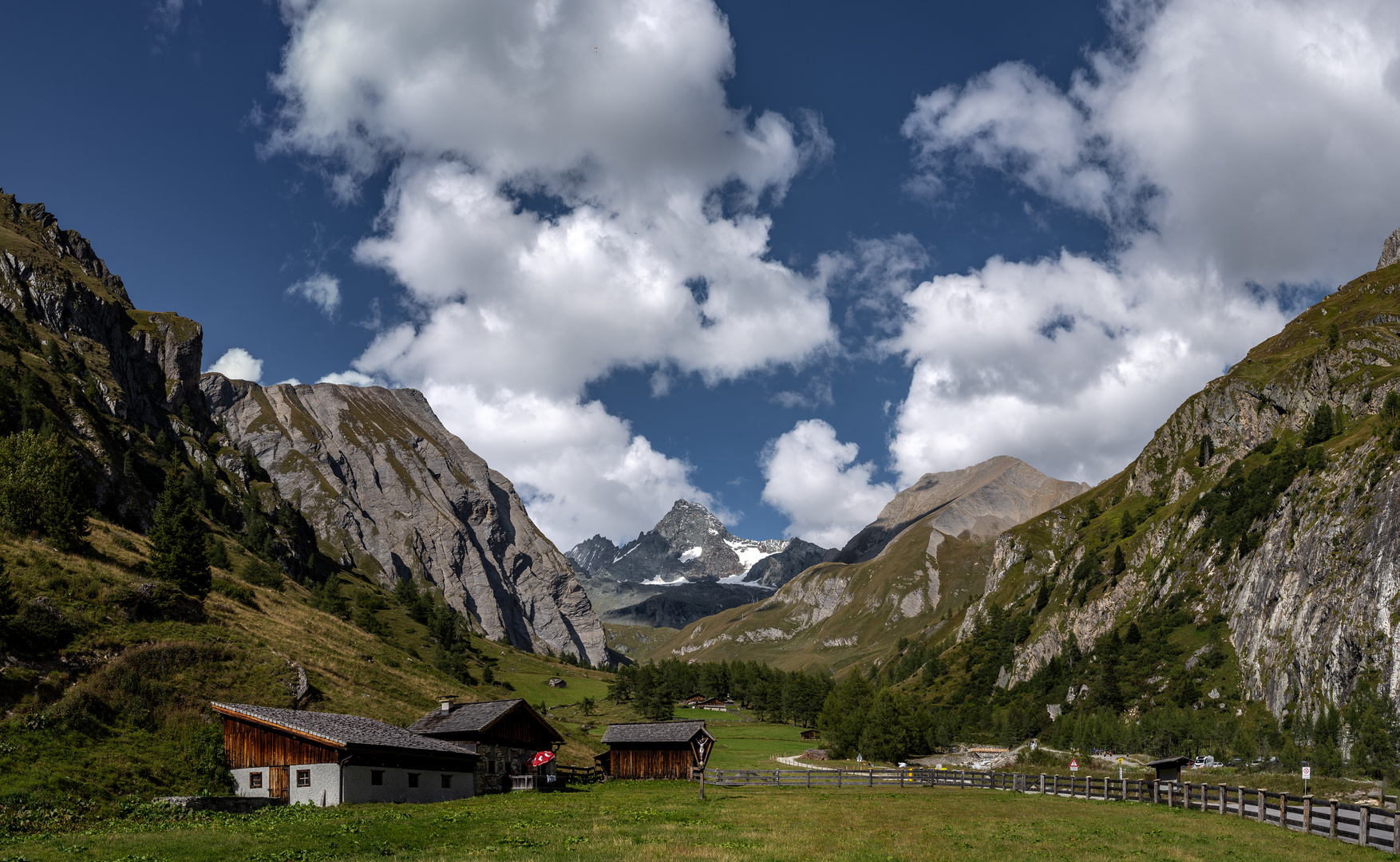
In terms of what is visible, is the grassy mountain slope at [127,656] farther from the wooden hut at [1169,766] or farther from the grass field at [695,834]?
the wooden hut at [1169,766]

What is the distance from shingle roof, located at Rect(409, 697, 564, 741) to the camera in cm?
6272

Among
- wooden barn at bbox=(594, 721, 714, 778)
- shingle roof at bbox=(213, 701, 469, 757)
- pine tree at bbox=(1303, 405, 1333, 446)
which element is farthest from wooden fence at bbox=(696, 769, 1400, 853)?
pine tree at bbox=(1303, 405, 1333, 446)

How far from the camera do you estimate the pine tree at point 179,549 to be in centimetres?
7338

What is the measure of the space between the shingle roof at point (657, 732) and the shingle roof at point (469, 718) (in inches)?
339

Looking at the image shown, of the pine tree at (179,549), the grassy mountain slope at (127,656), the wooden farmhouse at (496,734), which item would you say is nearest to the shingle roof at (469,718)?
the wooden farmhouse at (496,734)

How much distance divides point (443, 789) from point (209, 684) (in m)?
19.7

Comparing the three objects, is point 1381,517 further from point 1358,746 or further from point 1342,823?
point 1342,823

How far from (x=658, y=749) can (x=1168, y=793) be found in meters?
42.3

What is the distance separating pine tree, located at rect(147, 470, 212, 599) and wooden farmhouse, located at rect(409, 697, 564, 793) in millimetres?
26694

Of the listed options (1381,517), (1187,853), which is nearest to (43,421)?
(1187,853)

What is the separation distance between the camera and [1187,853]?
28.0 metres

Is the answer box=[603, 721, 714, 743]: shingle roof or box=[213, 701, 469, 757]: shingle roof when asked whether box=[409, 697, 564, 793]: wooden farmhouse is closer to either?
box=[213, 701, 469, 757]: shingle roof

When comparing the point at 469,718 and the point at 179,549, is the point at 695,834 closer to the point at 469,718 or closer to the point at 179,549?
the point at 469,718

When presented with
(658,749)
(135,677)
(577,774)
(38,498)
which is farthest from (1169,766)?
(38,498)
